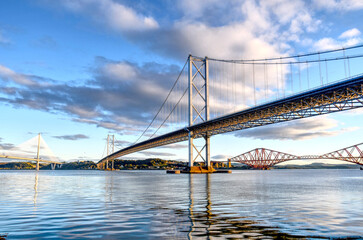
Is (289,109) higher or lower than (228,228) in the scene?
higher

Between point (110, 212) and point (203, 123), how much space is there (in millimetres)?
54965

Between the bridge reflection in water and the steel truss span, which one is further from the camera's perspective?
the steel truss span

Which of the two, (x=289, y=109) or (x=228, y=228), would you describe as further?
(x=289, y=109)

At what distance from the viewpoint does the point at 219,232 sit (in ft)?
28.1

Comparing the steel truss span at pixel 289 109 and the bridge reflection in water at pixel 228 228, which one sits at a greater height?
the steel truss span at pixel 289 109

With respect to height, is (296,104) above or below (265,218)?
above

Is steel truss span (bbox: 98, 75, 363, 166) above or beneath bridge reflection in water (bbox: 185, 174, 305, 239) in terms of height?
above

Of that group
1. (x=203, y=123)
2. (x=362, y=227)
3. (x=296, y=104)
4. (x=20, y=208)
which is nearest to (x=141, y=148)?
(x=203, y=123)

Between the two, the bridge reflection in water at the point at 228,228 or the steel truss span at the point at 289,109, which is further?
the steel truss span at the point at 289,109

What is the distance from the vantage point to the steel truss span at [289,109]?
39875mm

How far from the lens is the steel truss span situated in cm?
3988

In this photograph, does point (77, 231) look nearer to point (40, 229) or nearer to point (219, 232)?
point (40, 229)

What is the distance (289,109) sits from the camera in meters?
50.2

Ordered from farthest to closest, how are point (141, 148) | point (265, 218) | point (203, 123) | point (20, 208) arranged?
point (141, 148)
point (203, 123)
point (20, 208)
point (265, 218)
